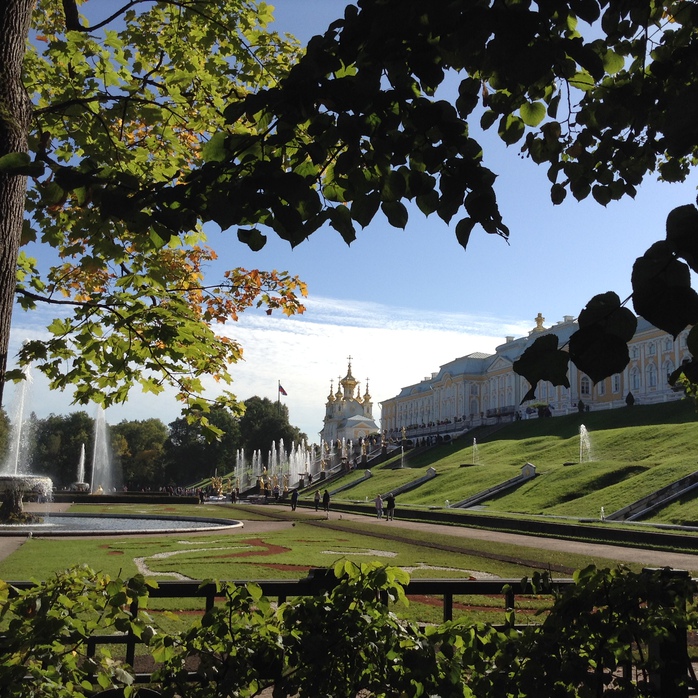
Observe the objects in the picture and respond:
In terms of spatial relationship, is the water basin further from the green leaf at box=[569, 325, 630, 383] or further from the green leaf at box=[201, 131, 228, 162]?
the green leaf at box=[569, 325, 630, 383]

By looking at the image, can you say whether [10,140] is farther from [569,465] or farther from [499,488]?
[569,465]

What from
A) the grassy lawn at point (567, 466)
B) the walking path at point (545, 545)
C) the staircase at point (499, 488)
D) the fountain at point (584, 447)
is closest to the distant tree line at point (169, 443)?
the grassy lawn at point (567, 466)

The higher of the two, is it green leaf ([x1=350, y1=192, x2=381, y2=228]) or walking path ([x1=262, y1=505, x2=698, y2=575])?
green leaf ([x1=350, y1=192, x2=381, y2=228])

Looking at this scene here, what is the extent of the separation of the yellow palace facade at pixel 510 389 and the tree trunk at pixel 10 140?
4157 cm

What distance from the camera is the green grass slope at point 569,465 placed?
87.2ft

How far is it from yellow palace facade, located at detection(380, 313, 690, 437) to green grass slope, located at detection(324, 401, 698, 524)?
3.74 m

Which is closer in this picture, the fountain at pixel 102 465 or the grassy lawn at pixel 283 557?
the grassy lawn at pixel 283 557

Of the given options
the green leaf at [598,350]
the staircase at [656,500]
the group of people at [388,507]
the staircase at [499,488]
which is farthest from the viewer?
the staircase at [499,488]

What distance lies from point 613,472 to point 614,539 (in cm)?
1199

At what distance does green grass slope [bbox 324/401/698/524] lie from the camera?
1046 inches

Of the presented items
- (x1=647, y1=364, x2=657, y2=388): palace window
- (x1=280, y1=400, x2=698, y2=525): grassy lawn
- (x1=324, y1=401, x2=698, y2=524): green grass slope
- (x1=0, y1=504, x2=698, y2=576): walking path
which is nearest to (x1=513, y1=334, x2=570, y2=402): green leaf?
(x1=0, y1=504, x2=698, y2=576): walking path

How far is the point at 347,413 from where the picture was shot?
11481 centimetres

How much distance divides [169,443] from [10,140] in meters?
93.9

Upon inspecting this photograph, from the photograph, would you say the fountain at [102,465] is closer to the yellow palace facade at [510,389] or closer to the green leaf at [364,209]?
the yellow palace facade at [510,389]
